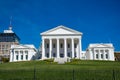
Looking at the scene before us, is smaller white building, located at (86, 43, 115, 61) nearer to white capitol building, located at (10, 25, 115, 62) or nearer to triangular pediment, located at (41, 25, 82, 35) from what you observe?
white capitol building, located at (10, 25, 115, 62)

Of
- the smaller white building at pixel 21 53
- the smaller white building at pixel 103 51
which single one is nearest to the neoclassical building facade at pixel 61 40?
the smaller white building at pixel 103 51

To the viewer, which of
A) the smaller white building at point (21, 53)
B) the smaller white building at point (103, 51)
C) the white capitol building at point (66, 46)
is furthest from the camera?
the smaller white building at point (21, 53)

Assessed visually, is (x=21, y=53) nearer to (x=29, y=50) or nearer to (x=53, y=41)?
(x=29, y=50)

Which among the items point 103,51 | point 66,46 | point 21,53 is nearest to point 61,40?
point 66,46

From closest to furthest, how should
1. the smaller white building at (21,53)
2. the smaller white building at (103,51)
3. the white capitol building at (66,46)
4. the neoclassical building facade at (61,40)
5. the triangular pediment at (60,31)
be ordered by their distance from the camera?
1. the neoclassical building facade at (61,40)
2. the white capitol building at (66,46)
3. the triangular pediment at (60,31)
4. the smaller white building at (103,51)
5. the smaller white building at (21,53)

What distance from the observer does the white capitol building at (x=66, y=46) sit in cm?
7919

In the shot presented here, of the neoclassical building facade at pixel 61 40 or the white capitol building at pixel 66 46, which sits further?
the white capitol building at pixel 66 46

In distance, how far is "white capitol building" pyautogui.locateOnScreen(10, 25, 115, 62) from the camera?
3118 inches

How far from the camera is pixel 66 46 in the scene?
→ 262ft

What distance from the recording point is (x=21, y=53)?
89.9 meters

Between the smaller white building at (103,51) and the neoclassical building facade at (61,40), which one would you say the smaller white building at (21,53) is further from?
the smaller white building at (103,51)

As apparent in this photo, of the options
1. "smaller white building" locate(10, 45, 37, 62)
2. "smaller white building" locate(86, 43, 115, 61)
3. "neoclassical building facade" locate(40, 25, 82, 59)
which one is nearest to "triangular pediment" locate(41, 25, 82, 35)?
"neoclassical building facade" locate(40, 25, 82, 59)

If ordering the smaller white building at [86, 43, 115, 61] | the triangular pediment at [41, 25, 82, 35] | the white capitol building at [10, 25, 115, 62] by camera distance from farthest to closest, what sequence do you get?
the smaller white building at [86, 43, 115, 61] < the triangular pediment at [41, 25, 82, 35] < the white capitol building at [10, 25, 115, 62]

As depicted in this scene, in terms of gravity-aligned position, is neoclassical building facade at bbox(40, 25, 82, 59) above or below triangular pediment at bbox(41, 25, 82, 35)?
below
